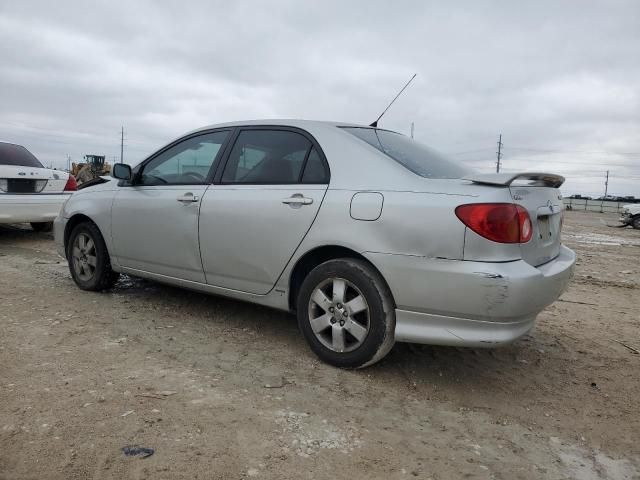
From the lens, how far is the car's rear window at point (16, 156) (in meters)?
7.87

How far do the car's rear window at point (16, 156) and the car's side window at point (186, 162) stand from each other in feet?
15.0

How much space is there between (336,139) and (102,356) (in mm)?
2084

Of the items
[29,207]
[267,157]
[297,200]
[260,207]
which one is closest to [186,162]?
[267,157]

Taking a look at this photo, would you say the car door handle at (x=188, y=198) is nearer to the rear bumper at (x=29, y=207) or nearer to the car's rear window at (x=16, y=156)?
the rear bumper at (x=29, y=207)

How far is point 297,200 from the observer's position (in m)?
3.41

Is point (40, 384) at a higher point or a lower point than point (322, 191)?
lower

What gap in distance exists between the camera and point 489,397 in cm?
307

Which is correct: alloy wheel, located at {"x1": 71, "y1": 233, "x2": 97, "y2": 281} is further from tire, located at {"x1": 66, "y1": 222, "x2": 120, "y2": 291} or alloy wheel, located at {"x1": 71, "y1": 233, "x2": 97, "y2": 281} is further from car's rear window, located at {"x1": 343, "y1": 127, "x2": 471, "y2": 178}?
car's rear window, located at {"x1": 343, "y1": 127, "x2": 471, "y2": 178}

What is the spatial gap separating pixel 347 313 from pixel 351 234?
49cm

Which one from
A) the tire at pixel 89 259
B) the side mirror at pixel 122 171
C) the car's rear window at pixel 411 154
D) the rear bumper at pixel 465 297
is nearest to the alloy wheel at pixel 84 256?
the tire at pixel 89 259

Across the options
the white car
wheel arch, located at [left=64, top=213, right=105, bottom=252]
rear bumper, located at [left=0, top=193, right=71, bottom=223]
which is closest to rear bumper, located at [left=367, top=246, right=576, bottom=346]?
wheel arch, located at [left=64, top=213, right=105, bottom=252]

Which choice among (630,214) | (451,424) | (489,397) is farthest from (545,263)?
(630,214)

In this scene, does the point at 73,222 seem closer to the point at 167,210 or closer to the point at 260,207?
the point at 167,210

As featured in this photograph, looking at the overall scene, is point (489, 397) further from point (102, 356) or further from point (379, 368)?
point (102, 356)
